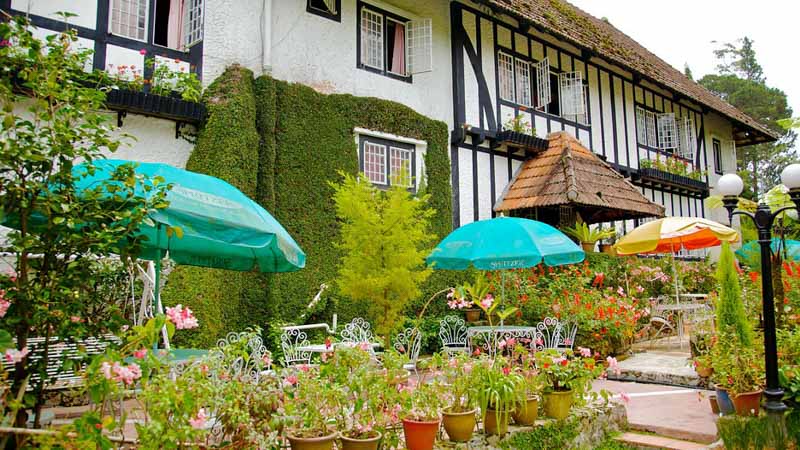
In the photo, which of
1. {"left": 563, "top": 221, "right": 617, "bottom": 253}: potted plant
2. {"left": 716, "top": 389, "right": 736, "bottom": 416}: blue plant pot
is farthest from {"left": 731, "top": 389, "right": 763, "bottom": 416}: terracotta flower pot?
{"left": 563, "top": 221, "right": 617, "bottom": 253}: potted plant

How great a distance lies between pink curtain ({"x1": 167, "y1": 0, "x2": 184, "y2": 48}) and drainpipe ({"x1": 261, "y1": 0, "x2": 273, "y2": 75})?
133 cm

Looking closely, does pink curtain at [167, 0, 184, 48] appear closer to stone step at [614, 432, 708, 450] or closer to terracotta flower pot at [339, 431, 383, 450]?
terracotta flower pot at [339, 431, 383, 450]

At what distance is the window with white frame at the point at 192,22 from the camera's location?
9.33 metres

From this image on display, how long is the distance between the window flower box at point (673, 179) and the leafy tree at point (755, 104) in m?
20.6

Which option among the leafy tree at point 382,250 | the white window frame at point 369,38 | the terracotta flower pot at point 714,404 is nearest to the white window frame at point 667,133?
the white window frame at point 369,38

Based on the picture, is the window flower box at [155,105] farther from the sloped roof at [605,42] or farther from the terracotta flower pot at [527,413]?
the sloped roof at [605,42]

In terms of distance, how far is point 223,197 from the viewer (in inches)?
184

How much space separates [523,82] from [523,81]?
0.09 ft

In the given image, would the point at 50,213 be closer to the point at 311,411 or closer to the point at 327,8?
the point at 311,411

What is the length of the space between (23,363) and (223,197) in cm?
188

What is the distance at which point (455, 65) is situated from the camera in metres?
13.0

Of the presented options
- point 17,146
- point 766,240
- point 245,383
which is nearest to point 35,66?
point 17,146

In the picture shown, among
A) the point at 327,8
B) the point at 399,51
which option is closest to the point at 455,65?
the point at 399,51

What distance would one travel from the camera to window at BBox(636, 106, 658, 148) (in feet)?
60.7
